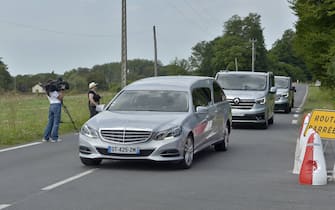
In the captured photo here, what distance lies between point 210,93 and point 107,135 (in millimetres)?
3879

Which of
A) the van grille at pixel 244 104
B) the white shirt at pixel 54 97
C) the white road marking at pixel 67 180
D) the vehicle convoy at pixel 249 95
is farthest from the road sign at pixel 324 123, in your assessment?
the van grille at pixel 244 104

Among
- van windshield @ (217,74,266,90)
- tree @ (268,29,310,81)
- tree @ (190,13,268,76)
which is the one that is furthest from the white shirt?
tree @ (268,29,310,81)

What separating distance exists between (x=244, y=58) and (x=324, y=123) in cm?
11680

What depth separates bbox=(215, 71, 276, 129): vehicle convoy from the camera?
22.0 m

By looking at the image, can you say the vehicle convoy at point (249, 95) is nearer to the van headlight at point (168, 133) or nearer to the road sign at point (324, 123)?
the road sign at point (324, 123)

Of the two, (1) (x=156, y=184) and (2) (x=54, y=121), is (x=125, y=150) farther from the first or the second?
(2) (x=54, y=121)

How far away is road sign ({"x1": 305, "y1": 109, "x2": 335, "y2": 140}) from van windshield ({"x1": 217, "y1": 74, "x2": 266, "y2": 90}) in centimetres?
1109

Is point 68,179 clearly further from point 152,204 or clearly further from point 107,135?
point 152,204

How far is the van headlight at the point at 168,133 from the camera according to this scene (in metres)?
11.1

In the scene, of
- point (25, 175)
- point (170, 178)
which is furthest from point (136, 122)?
point (25, 175)

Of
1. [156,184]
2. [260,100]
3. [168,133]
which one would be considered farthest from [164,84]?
[260,100]

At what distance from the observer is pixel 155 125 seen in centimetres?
1116

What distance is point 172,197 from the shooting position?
8680mm

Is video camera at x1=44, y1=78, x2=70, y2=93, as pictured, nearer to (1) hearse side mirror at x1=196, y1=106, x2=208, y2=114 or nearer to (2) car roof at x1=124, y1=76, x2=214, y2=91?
(2) car roof at x1=124, y1=76, x2=214, y2=91
